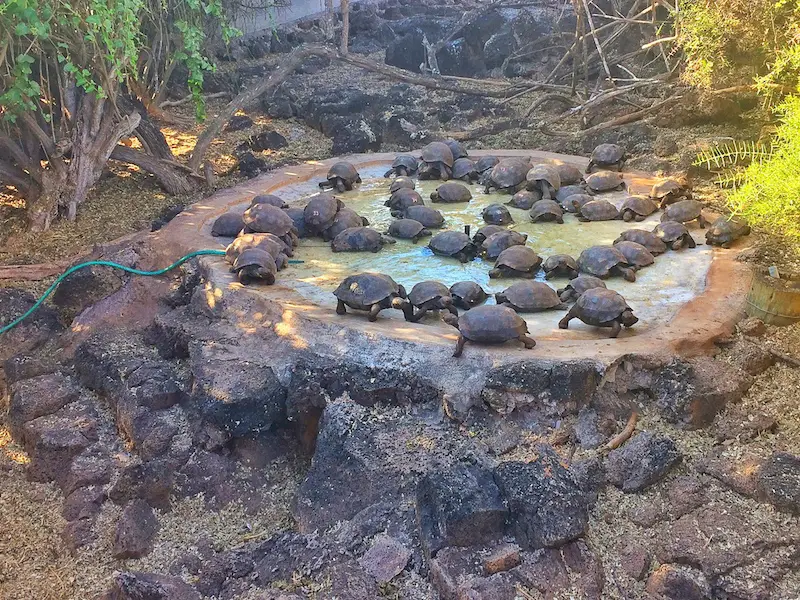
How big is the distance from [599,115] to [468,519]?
869cm

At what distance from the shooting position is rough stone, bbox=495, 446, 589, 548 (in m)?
3.40

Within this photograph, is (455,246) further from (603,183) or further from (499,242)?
(603,183)

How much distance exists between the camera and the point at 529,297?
511 cm

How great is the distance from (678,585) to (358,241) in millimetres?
4040

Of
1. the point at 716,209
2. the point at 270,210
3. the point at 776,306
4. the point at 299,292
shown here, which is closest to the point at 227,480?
the point at 299,292

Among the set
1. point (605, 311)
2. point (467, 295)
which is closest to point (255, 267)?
point (467, 295)

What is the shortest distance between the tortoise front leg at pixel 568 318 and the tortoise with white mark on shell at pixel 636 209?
8.79ft

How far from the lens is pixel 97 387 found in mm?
5273

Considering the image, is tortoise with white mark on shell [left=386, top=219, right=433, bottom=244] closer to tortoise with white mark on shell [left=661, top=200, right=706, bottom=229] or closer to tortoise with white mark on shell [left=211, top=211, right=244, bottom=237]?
tortoise with white mark on shell [left=211, top=211, right=244, bottom=237]

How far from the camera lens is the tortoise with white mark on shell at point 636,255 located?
583 centimetres

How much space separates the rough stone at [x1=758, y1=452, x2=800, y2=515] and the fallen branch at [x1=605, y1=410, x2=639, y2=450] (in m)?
0.74

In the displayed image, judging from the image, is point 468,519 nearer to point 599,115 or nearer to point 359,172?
point 359,172

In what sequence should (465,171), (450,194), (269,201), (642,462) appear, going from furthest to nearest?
(465,171), (450,194), (269,201), (642,462)

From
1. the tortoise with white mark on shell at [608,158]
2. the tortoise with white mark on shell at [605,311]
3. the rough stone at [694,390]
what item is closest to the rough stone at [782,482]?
the rough stone at [694,390]
